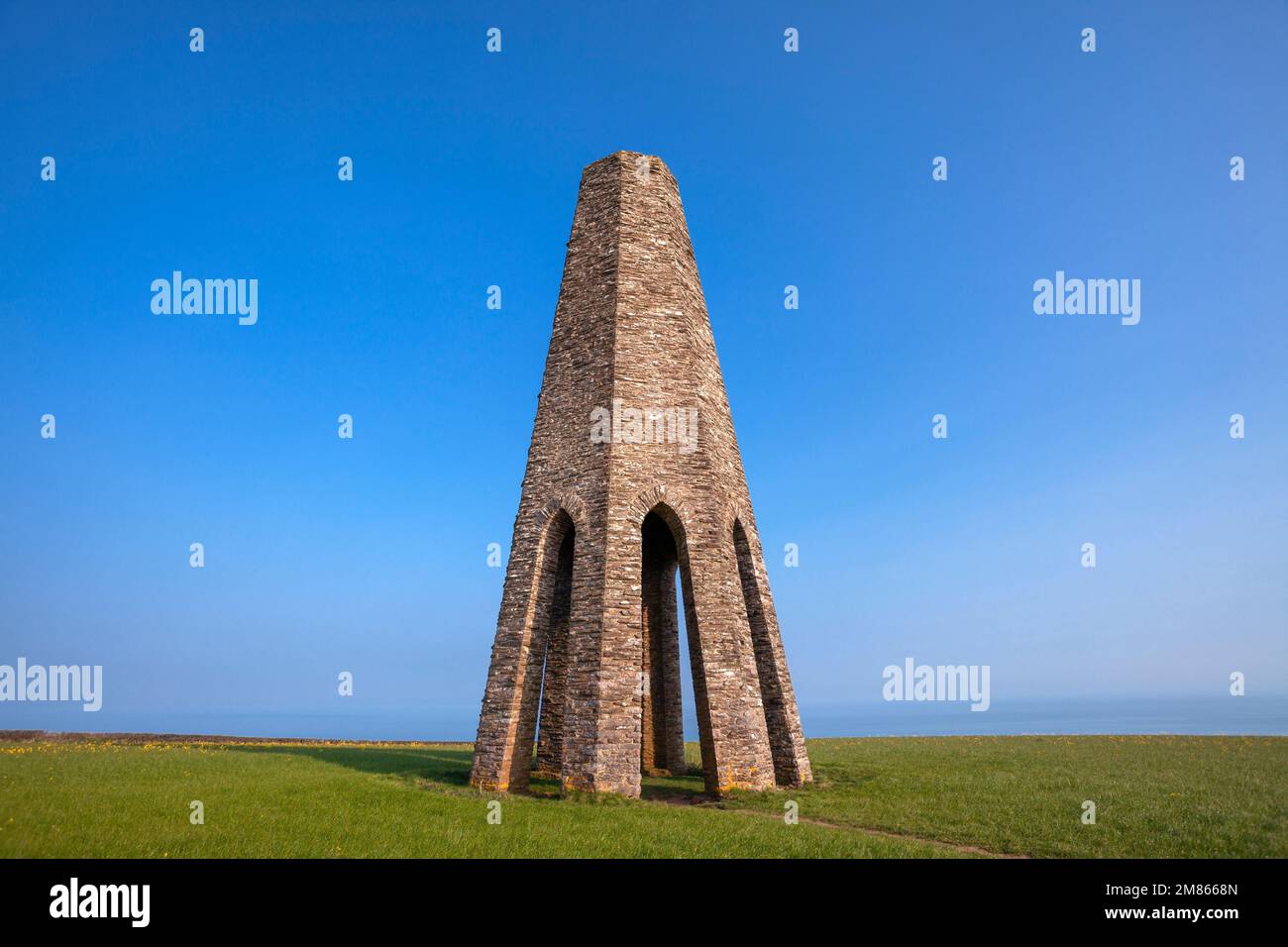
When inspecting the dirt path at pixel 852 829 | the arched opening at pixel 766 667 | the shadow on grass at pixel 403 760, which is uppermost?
the arched opening at pixel 766 667

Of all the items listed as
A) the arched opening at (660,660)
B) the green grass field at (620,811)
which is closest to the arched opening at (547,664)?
the green grass field at (620,811)

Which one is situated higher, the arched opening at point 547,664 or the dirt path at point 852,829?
the arched opening at point 547,664

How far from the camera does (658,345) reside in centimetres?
2117

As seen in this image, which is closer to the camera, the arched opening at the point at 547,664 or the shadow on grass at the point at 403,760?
the arched opening at the point at 547,664

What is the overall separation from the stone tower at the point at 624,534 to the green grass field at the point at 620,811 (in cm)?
143

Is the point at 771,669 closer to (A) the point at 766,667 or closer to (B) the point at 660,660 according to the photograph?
(A) the point at 766,667

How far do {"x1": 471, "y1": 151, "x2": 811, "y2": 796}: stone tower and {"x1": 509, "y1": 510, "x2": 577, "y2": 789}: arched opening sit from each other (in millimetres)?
50

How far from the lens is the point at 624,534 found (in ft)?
62.8

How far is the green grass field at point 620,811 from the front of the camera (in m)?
11.9

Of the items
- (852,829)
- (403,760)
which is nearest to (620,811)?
(852,829)

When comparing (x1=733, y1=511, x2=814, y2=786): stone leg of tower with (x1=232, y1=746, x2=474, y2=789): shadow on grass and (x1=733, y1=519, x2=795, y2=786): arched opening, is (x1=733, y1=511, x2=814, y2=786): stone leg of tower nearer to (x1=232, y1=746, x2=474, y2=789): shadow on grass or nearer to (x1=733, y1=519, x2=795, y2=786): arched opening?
(x1=733, y1=519, x2=795, y2=786): arched opening

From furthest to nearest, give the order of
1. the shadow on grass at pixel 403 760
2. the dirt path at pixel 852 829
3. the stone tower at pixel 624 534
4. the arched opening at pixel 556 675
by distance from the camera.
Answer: the arched opening at pixel 556 675
the shadow on grass at pixel 403 760
the stone tower at pixel 624 534
the dirt path at pixel 852 829

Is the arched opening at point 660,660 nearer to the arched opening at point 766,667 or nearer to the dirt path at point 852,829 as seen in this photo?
the arched opening at point 766,667
